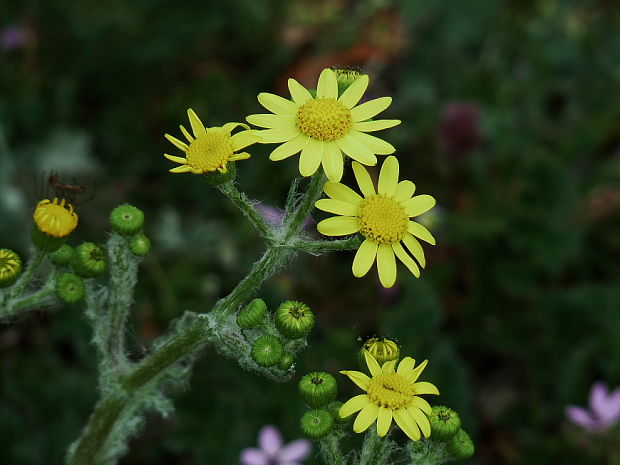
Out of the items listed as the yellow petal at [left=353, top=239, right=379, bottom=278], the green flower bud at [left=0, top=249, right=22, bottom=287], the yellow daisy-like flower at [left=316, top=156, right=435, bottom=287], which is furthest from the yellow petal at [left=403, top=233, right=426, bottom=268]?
the green flower bud at [left=0, top=249, right=22, bottom=287]

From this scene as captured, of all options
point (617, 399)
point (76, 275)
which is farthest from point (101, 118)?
point (617, 399)

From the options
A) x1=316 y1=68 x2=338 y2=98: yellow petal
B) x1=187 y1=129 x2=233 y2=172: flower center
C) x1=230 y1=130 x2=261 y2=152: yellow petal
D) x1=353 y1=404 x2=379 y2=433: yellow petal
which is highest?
x1=316 y1=68 x2=338 y2=98: yellow petal

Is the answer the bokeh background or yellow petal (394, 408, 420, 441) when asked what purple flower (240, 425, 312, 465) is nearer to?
the bokeh background

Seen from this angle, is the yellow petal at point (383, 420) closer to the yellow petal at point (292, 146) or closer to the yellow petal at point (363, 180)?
the yellow petal at point (363, 180)

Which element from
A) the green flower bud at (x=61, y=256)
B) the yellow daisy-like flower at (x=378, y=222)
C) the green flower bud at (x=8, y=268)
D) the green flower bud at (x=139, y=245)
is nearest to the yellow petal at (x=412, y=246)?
the yellow daisy-like flower at (x=378, y=222)

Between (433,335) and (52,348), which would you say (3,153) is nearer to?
(52,348)

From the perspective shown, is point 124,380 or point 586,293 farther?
point 586,293

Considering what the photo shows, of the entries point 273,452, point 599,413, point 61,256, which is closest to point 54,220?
point 61,256
